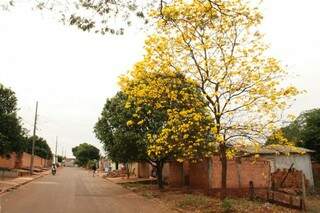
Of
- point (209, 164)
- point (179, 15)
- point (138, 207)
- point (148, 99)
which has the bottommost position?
point (138, 207)

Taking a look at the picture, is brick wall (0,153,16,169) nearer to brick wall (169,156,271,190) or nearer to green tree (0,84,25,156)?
green tree (0,84,25,156)

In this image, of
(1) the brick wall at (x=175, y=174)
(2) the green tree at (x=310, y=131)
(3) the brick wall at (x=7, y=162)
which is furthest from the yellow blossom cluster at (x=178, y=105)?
(3) the brick wall at (x=7, y=162)

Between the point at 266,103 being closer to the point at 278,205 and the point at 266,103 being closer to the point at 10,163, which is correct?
the point at 278,205

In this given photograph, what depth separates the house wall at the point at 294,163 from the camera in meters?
30.5

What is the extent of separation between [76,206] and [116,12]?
37.2ft

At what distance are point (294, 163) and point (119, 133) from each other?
11299mm

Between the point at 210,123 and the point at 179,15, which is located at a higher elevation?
the point at 179,15

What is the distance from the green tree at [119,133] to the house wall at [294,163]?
821 cm

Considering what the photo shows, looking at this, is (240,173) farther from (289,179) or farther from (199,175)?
(199,175)

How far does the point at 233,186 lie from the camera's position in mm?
27656

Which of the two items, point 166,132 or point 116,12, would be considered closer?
point 116,12

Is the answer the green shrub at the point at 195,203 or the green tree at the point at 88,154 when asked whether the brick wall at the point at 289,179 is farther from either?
the green tree at the point at 88,154

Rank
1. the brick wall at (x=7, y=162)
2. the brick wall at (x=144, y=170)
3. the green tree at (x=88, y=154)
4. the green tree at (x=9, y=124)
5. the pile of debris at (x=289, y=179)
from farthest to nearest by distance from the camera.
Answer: the green tree at (x=88, y=154), the brick wall at (x=144, y=170), the brick wall at (x=7, y=162), the green tree at (x=9, y=124), the pile of debris at (x=289, y=179)

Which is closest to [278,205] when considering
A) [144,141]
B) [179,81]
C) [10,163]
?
[179,81]
